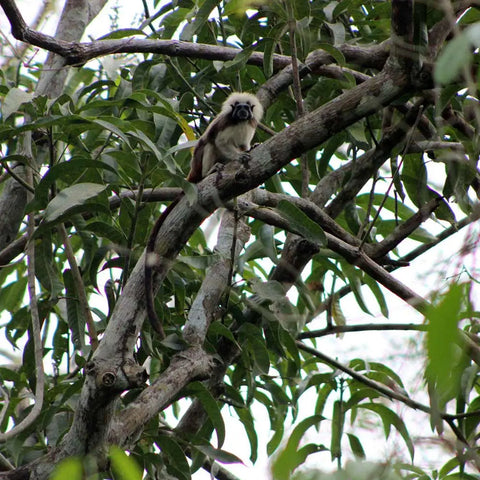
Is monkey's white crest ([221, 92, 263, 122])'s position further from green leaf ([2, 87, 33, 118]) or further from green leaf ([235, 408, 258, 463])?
green leaf ([235, 408, 258, 463])

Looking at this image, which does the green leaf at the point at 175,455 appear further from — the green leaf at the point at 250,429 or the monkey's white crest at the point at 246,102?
the monkey's white crest at the point at 246,102

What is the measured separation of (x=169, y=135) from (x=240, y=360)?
1276mm

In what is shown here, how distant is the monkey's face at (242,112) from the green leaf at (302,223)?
1.37 m

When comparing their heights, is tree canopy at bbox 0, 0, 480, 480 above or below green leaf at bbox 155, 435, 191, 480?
above

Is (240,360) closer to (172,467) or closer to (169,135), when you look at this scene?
(172,467)

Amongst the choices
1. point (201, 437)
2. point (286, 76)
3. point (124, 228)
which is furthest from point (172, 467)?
point (286, 76)

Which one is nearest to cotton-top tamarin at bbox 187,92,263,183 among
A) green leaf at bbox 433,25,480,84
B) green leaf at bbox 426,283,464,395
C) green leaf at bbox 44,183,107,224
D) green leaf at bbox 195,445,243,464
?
green leaf at bbox 44,183,107,224

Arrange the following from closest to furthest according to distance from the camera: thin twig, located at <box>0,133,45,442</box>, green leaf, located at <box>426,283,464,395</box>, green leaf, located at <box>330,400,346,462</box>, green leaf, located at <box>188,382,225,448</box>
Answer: green leaf, located at <box>426,283,464,395</box>, thin twig, located at <box>0,133,45,442</box>, green leaf, located at <box>330,400,346,462</box>, green leaf, located at <box>188,382,225,448</box>

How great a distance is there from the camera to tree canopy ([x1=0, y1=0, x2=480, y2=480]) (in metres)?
2.59

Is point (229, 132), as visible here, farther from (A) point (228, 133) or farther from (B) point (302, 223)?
(B) point (302, 223)

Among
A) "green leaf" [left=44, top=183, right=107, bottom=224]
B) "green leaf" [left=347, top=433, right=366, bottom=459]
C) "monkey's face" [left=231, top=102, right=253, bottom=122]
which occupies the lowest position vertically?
"green leaf" [left=347, top=433, right=366, bottom=459]

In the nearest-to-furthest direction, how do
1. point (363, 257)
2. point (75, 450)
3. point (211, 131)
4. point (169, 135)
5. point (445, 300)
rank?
point (445, 300) → point (75, 450) → point (363, 257) → point (169, 135) → point (211, 131)

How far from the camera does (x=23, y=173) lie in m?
3.77

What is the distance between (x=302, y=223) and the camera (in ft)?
9.40
